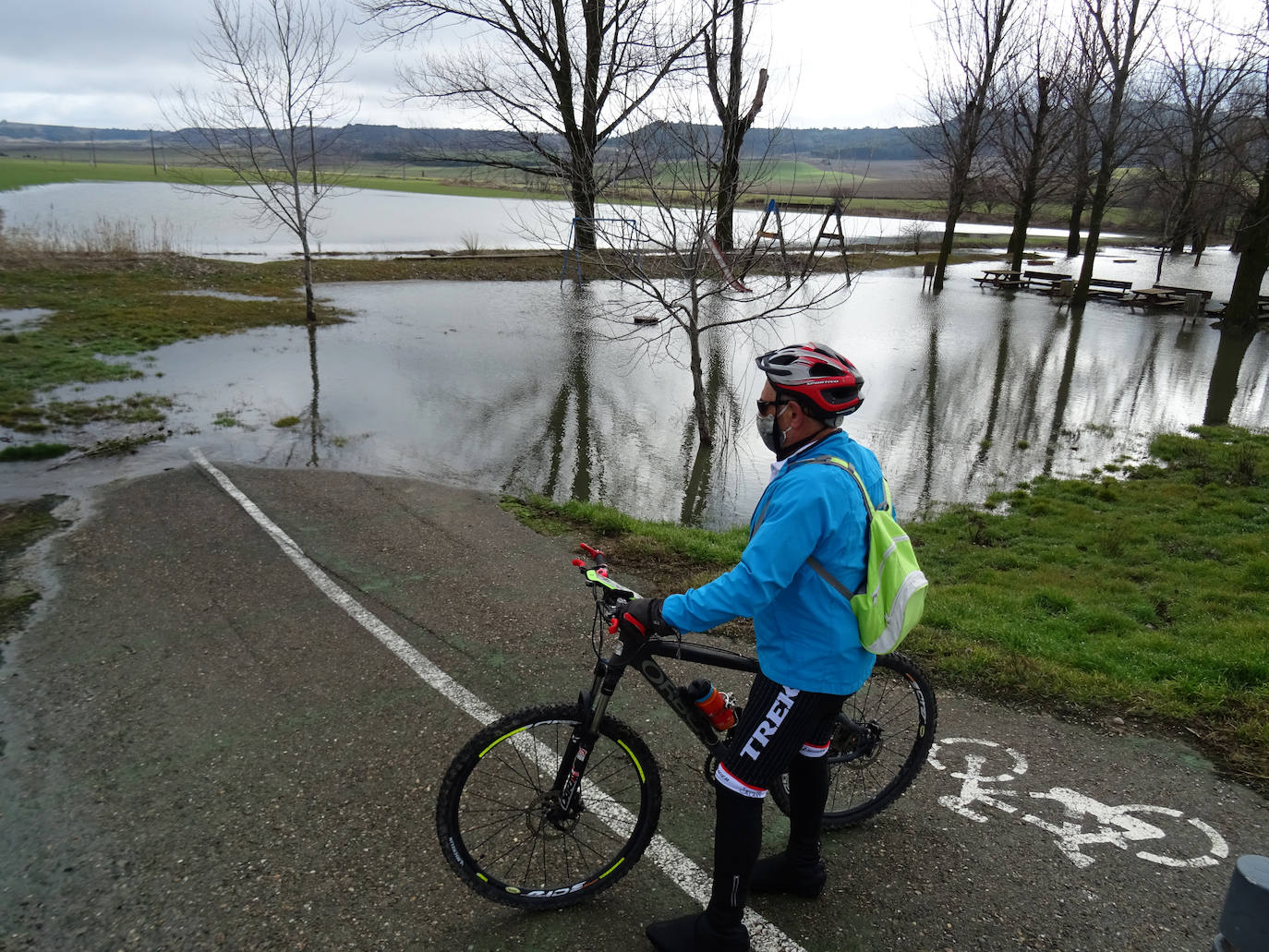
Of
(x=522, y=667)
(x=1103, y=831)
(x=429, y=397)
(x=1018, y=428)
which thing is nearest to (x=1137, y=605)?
(x=1103, y=831)

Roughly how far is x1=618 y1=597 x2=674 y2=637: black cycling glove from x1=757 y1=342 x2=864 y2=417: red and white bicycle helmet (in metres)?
0.89

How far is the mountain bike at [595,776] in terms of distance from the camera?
120 inches

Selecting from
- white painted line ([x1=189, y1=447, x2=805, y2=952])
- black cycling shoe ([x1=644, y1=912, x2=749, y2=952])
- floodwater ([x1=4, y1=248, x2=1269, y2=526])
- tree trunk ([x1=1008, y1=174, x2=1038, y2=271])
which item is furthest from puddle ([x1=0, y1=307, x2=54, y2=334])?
tree trunk ([x1=1008, y1=174, x2=1038, y2=271])

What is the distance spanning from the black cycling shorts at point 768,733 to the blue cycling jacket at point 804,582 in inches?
2.3

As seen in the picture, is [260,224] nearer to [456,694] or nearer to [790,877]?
[456,694]

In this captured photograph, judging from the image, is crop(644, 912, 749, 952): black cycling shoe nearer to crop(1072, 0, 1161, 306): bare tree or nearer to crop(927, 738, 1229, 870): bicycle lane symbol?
crop(927, 738, 1229, 870): bicycle lane symbol

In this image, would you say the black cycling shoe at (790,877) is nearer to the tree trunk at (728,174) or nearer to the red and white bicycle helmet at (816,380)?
the red and white bicycle helmet at (816,380)

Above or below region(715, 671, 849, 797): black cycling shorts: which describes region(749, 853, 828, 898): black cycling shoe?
below

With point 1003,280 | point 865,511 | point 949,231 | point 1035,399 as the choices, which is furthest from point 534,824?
point 1003,280

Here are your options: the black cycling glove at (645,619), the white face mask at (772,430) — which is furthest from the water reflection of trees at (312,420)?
the white face mask at (772,430)

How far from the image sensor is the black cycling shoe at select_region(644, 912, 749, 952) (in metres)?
2.84

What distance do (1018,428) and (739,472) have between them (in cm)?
585

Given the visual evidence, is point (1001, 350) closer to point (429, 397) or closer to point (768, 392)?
point (429, 397)

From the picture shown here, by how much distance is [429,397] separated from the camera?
13.8 m
